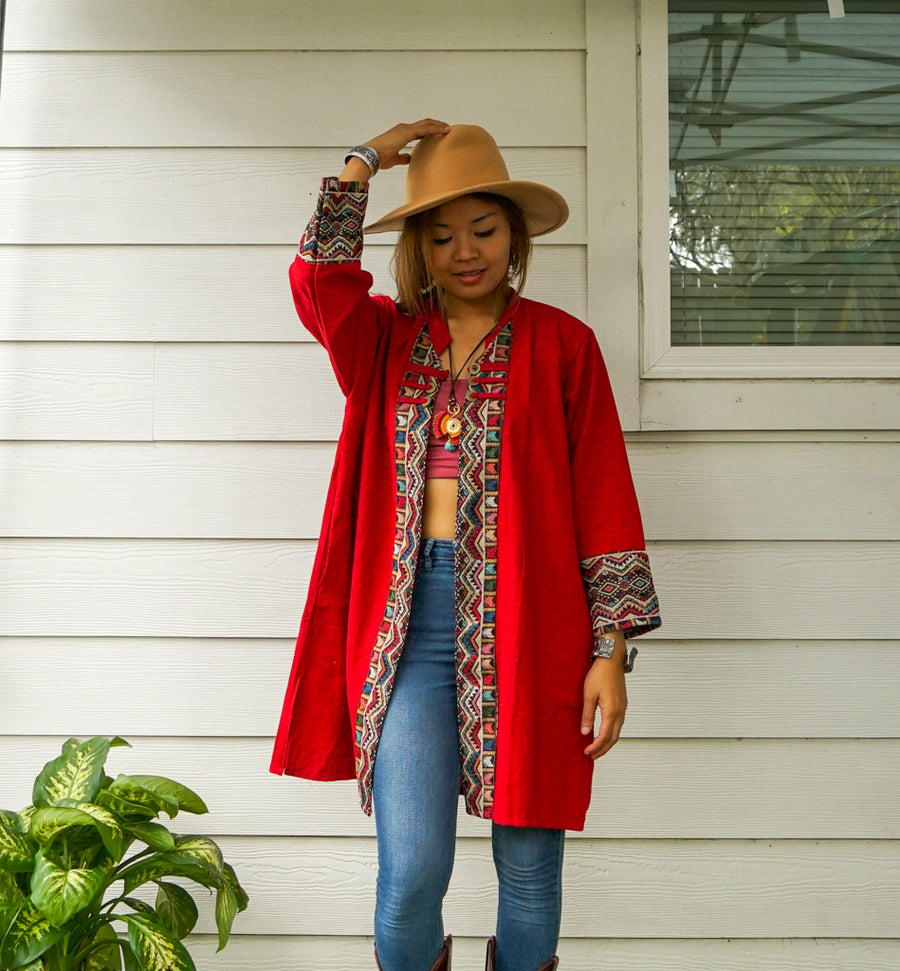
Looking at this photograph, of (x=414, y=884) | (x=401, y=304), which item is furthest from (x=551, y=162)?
(x=414, y=884)

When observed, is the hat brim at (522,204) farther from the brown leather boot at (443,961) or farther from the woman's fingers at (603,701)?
the brown leather boot at (443,961)

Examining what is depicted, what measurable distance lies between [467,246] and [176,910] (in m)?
1.34

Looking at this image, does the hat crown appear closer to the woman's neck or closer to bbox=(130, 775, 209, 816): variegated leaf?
the woman's neck

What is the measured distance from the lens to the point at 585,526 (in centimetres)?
160

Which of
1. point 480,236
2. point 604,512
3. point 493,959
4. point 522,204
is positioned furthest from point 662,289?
point 493,959

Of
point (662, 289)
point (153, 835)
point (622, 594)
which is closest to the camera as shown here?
point (622, 594)

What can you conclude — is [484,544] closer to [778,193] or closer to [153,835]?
[153,835]

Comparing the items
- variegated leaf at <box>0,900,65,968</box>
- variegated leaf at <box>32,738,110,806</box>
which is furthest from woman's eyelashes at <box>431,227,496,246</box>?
variegated leaf at <box>0,900,65,968</box>

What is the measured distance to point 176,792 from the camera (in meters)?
1.78

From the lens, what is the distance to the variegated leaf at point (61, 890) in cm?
150

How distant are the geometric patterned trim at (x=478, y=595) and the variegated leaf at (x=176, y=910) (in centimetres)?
65

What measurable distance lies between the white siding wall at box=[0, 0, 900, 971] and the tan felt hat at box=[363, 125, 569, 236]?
0.39m

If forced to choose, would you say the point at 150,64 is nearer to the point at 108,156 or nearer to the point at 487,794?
the point at 108,156

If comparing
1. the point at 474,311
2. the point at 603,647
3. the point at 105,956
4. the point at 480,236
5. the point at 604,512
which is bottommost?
the point at 105,956
